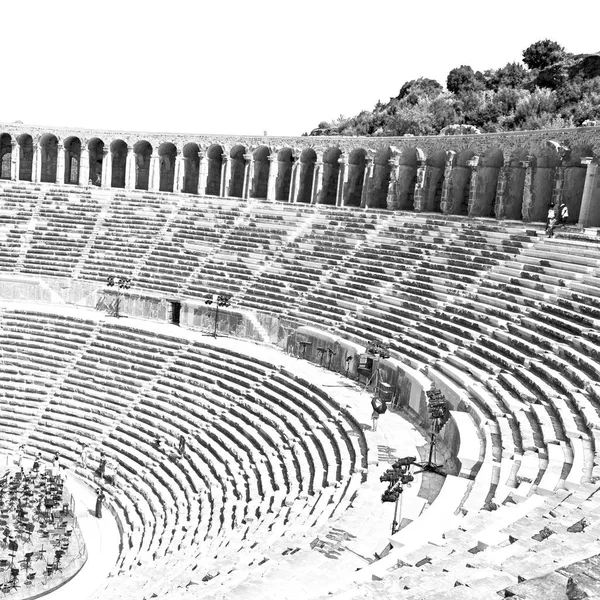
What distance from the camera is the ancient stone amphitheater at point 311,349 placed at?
1102 cm

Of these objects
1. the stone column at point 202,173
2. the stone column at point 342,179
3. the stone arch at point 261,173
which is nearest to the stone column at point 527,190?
the stone column at point 342,179

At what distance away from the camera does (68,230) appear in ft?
115

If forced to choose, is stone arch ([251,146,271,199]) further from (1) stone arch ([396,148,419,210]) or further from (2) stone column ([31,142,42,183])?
(2) stone column ([31,142,42,183])

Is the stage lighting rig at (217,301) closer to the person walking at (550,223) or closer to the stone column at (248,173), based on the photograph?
the stone column at (248,173)

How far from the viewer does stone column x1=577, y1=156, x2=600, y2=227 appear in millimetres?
25469

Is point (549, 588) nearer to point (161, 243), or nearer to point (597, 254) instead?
point (597, 254)

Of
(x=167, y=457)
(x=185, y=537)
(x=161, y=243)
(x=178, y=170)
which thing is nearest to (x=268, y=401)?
(x=167, y=457)

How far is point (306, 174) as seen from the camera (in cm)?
3809

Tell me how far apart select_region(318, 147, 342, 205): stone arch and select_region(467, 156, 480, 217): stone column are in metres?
8.11

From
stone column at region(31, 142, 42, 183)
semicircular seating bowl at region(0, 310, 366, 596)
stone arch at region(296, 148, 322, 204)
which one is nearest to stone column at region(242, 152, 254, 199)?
stone arch at region(296, 148, 322, 204)

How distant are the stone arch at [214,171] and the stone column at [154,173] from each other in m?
2.80

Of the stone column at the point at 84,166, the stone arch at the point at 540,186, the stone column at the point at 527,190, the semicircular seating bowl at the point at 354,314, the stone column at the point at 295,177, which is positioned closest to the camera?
the semicircular seating bowl at the point at 354,314

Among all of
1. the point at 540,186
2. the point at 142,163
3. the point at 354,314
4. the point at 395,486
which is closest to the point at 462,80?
the point at 142,163

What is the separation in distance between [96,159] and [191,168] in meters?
6.60
